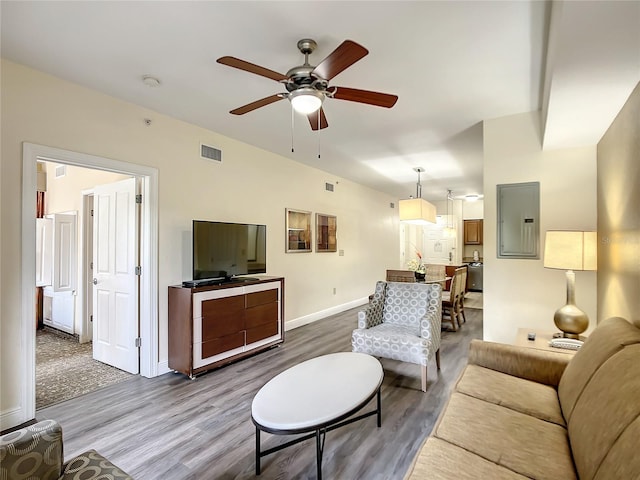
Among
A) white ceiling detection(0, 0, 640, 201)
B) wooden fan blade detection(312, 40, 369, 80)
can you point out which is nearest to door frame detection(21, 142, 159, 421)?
white ceiling detection(0, 0, 640, 201)

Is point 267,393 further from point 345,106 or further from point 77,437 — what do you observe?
point 345,106

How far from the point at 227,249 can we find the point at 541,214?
3457mm

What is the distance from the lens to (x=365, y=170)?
239 inches

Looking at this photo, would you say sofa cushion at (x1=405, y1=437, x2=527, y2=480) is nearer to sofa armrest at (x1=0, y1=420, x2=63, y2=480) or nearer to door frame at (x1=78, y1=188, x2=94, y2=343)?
sofa armrest at (x1=0, y1=420, x2=63, y2=480)

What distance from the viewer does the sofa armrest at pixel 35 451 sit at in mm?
1131

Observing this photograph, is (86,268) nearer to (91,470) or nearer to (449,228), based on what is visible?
(91,470)

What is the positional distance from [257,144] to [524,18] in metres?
3.38

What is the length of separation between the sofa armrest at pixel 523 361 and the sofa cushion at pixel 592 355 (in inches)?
9.5

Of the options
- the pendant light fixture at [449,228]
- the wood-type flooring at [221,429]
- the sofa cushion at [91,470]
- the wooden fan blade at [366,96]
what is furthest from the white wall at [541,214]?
the pendant light fixture at [449,228]

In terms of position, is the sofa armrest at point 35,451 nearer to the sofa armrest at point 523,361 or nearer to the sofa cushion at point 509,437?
the sofa cushion at point 509,437

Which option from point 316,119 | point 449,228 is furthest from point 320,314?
point 449,228

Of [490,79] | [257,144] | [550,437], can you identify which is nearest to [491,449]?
[550,437]

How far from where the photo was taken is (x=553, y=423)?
5.50 feet

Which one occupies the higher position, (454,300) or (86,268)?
(86,268)
